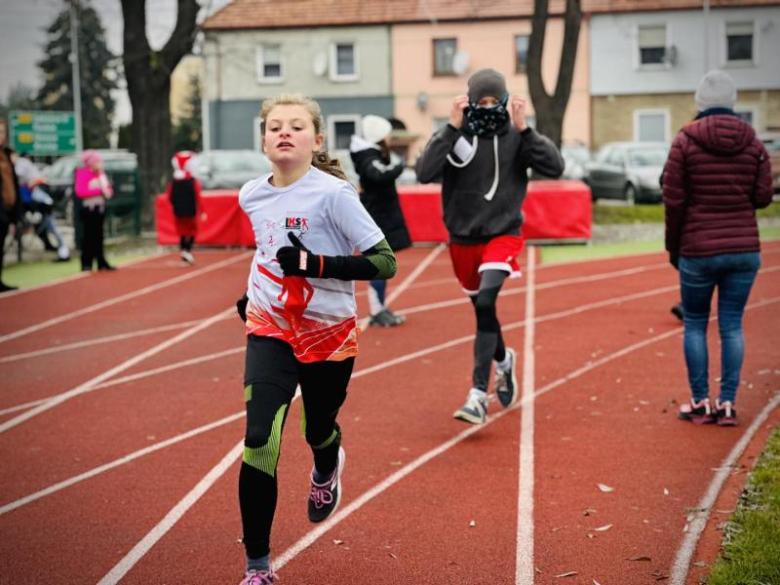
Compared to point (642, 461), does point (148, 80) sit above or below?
above

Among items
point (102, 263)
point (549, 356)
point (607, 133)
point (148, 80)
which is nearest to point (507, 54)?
point (607, 133)

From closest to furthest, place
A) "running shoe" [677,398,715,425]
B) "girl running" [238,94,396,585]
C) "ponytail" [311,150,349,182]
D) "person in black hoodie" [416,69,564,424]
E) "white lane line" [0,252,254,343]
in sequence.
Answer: "girl running" [238,94,396,585]
"ponytail" [311,150,349,182]
"person in black hoodie" [416,69,564,424]
"running shoe" [677,398,715,425]
"white lane line" [0,252,254,343]

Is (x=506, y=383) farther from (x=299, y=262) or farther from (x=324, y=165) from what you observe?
(x=299, y=262)

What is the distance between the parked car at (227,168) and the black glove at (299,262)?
24.9 metres

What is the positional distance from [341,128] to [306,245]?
4245cm

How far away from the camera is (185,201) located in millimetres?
18125

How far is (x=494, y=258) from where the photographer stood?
720 centimetres

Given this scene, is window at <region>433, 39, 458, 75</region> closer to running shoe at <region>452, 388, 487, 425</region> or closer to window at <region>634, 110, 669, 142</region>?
window at <region>634, 110, 669, 142</region>

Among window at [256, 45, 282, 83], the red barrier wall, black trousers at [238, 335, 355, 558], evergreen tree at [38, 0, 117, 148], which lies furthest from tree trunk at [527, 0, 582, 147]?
evergreen tree at [38, 0, 117, 148]

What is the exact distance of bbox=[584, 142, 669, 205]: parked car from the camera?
27.4 metres

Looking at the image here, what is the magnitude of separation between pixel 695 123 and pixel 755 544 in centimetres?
299

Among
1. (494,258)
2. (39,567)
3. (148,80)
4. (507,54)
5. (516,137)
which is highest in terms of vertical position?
(507,54)

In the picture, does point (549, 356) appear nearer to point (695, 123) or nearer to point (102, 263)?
point (695, 123)

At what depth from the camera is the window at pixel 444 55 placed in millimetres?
45188
